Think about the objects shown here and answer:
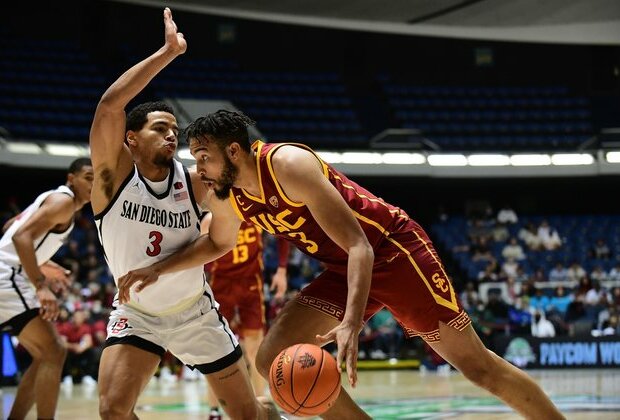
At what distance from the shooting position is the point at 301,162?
376 centimetres

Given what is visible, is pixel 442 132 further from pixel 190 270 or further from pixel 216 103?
pixel 190 270

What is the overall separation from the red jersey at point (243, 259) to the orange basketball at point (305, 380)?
13.6 feet

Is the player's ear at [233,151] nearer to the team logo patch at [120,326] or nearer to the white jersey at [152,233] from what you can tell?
the white jersey at [152,233]

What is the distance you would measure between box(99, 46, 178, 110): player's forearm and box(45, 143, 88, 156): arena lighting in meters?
14.9

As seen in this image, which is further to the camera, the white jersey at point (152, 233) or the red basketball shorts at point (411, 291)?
the white jersey at point (152, 233)

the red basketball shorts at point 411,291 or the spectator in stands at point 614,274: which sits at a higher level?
the spectator in stands at point 614,274

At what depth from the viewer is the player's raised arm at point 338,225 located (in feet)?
11.3

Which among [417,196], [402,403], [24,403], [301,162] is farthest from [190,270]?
[417,196]

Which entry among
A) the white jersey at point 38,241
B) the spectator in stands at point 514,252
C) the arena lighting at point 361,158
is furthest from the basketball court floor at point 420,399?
the arena lighting at point 361,158

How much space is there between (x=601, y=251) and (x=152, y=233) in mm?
17746

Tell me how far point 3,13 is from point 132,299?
2065 centimetres

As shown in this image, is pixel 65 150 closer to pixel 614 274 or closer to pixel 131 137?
pixel 614 274

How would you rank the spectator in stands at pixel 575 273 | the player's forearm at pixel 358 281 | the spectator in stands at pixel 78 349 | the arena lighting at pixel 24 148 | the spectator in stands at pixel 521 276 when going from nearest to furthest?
the player's forearm at pixel 358 281
the spectator in stands at pixel 78 349
the arena lighting at pixel 24 148
the spectator in stands at pixel 521 276
the spectator in stands at pixel 575 273

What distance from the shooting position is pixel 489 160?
2166 cm
